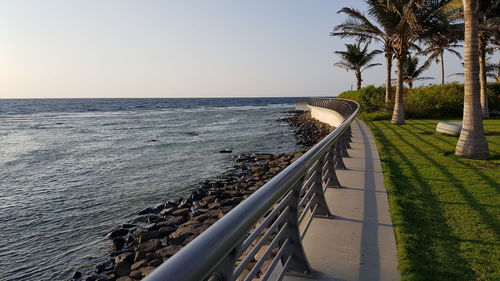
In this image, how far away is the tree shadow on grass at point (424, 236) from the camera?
12.2 ft

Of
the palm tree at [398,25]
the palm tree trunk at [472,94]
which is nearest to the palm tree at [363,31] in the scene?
the palm tree at [398,25]

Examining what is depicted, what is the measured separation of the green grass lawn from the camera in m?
3.84

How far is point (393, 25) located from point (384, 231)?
17644mm

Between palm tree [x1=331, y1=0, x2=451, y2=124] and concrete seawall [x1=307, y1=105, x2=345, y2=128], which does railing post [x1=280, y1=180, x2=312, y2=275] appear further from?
concrete seawall [x1=307, y1=105, x2=345, y2=128]

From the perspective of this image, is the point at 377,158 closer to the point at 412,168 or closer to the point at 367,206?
the point at 412,168

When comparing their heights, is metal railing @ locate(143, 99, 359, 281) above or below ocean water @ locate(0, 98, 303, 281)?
above

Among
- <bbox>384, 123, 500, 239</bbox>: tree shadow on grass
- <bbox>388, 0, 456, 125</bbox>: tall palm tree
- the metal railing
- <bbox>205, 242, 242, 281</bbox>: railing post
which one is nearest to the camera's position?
the metal railing

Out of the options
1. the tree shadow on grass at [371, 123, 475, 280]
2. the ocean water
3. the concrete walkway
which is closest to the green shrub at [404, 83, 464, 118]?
the ocean water

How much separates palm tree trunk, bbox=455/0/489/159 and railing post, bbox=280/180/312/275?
26.5 ft

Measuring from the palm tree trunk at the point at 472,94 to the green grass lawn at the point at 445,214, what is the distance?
1.33 ft

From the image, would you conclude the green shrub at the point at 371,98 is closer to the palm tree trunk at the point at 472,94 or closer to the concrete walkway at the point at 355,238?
the palm tree trunk at the point at 472,94

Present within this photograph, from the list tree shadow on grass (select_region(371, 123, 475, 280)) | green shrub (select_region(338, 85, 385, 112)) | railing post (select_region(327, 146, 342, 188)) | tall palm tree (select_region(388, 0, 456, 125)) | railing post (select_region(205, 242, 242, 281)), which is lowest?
tree shadow on grass (select_region(371, 123, 475, 280))

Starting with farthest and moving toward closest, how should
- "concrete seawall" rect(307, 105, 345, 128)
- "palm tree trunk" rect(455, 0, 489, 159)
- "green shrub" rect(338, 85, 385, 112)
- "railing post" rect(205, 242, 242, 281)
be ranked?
"green shrub" rect(338, 85, 385, 112)
"concrete seawall" rect(307, 105, 345, 128)
"palm tree trunk" rect(455, 0, 489, 159)
"railing post" rect(205, 242, 242, 281)

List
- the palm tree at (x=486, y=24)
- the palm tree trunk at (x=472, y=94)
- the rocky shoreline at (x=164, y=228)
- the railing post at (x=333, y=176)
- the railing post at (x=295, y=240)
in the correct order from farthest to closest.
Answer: the palm tree at (x=486, y=24) < the palm tree trunk at (x=472, y=94) < the railing post at (x=333, y=176) < the rocky shoreline at (x=164, y=228) < the railing post at (x=295, y=240)
